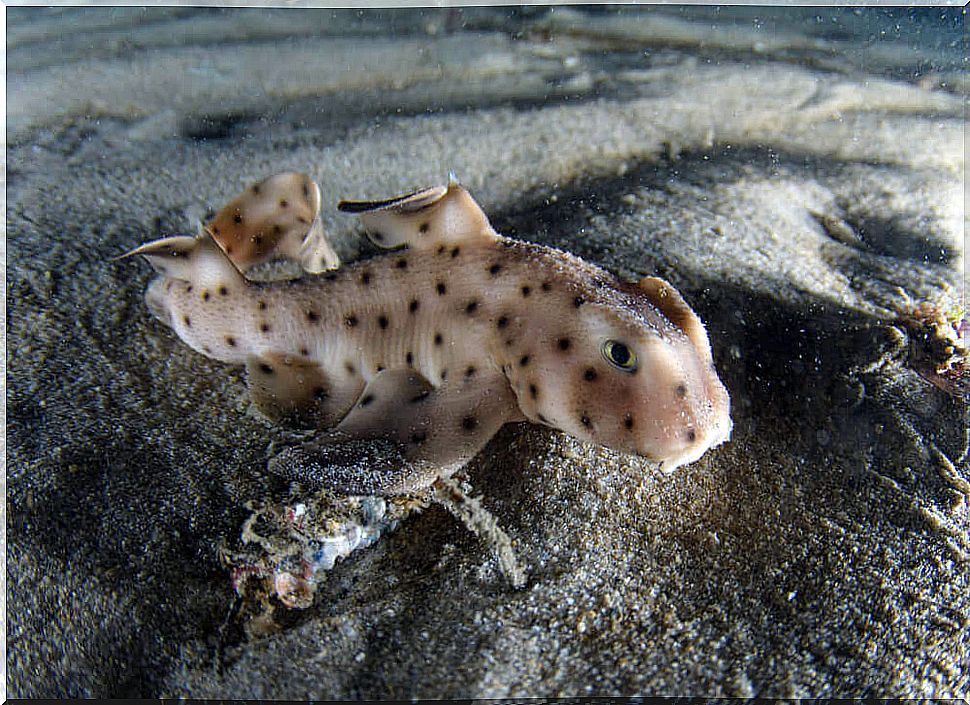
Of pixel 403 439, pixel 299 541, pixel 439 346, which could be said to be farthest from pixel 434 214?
pixel 299 541

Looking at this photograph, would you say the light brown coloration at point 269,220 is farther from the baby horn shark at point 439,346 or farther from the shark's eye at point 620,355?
the shark's eye at point 620,355

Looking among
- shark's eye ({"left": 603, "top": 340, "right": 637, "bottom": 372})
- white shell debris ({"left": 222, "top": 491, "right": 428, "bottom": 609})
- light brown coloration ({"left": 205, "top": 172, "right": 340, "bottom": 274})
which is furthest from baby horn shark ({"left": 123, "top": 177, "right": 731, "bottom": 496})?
light brown coloration ({"left": 205, "top": 172, "right": 340, "bottom": 274})

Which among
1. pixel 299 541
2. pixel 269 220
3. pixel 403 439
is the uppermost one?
pixel 269 220

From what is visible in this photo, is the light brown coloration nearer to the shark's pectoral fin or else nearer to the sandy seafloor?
the sandy seafloor

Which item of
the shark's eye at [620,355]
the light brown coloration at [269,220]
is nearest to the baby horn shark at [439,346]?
the shark's eye at [620,355]

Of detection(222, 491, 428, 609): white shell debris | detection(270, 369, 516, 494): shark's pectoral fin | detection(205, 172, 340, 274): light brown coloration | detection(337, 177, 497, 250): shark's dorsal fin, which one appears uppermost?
detection(337, 177, 497, 250): shark's dorsal fin

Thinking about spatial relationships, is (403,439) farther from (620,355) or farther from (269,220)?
(269,220)

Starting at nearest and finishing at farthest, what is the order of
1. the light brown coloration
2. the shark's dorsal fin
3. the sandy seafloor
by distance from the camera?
the sandy seafloor → the shark's dorsal fin → the light brown coloration

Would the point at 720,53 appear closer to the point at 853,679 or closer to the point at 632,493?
the point at 632,493
